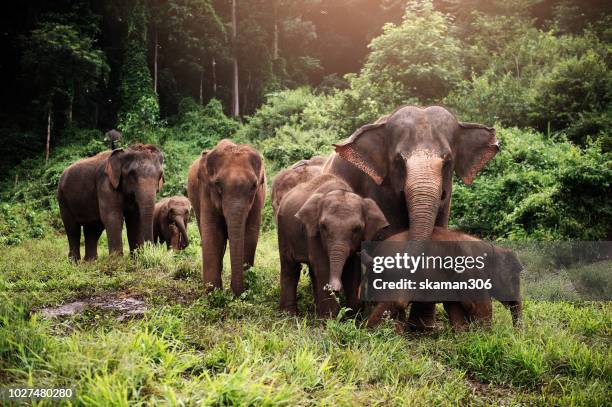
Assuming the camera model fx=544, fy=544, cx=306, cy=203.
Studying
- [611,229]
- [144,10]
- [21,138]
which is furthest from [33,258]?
[144,10]

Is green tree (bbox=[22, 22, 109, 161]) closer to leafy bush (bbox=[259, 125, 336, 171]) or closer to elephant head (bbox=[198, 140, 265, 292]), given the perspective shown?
leafy bush (bbox=[259, 125, 336, 171])

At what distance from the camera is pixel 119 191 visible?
9961mm

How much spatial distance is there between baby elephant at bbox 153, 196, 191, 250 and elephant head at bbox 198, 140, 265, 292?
20.6 feet

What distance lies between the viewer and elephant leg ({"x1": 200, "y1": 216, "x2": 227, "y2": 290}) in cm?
745

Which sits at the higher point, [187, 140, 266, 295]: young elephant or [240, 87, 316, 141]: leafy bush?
[240, 87, 316, 141]: leafy bush

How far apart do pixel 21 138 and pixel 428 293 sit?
26939 mm

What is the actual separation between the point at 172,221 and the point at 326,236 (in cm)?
891

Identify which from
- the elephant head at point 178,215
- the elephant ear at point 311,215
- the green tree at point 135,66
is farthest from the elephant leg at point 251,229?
the green tree at point 135,66

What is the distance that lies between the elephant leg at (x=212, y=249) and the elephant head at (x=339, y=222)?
6.76ft

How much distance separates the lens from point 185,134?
30.0 metres

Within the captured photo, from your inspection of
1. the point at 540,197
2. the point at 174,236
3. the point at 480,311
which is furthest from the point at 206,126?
the point at 480,311

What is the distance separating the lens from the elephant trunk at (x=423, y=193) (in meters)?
5.59

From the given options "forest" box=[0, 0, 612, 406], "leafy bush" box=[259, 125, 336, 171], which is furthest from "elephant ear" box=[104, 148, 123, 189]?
"leafy bush" box=[259, 125, 336, 171]

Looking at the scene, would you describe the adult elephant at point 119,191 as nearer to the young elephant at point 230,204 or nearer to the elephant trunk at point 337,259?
the young elephant at point 230,204
